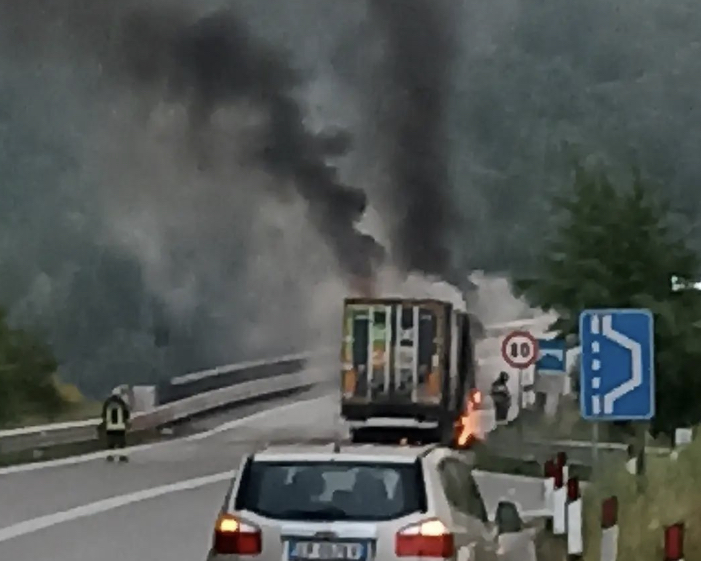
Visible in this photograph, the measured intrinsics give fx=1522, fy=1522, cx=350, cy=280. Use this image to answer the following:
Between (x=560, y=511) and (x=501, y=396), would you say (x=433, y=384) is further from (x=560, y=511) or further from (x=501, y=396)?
(x=560, y=511)

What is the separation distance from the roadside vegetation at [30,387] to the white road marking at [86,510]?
164 inches

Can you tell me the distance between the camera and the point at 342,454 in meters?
6.93

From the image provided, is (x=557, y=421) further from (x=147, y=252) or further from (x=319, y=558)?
(x=319, y=558)

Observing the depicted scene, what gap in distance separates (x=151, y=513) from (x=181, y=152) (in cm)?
1111

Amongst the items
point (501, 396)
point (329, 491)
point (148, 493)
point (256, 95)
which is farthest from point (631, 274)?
point (329, 491)

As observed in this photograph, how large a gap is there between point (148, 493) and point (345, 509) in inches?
406

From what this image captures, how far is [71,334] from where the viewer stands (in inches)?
903

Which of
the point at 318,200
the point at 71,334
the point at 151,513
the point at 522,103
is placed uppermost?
the point at 522,103

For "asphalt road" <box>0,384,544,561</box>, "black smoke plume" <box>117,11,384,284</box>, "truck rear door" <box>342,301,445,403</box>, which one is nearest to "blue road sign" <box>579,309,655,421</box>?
"asphalt road" <box>0,384,544,561</box>

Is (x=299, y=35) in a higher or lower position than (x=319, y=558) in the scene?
higher

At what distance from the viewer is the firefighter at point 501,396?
65.1 feet

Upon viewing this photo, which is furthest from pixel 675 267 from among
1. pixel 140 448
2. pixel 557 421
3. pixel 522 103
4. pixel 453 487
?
pixel 453 487

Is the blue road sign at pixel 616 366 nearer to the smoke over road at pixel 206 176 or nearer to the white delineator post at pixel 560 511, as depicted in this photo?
the white delineator post at pixel 560 511

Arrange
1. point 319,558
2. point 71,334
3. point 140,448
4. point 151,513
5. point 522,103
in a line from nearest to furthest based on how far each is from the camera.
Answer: point 319,558 < point 151,513 < point 140,448 < point 71,334 < point 522,103
